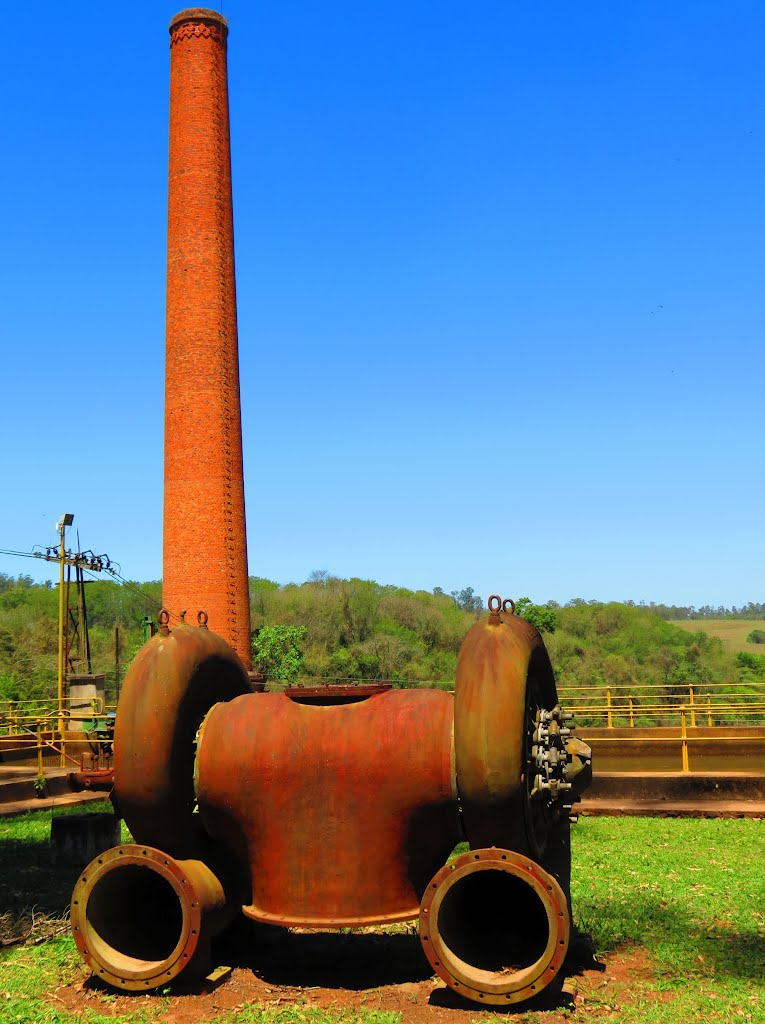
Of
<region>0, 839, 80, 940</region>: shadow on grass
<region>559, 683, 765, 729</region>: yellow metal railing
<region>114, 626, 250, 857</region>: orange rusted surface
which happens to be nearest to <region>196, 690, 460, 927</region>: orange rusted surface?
<region>114, 626, 250, 857</region>: orange rusted surface

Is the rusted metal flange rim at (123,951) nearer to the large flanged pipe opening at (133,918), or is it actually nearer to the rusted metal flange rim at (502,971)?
the large flanged pipe opening at (133,918)

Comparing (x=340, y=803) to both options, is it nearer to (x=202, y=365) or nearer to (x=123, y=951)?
(x=123, y=951)

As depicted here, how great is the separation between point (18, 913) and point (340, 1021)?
377 centimetres

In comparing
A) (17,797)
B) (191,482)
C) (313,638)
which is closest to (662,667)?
(313,638)

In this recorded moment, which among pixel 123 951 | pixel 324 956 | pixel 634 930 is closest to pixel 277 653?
pixel 634 930

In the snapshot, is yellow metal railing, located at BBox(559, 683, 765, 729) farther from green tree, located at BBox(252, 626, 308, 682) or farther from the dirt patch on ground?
green tree, located at BBox(252, 626, 308, 682)

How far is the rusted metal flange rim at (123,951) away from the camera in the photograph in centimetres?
590

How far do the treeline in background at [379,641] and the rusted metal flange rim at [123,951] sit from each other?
35.1 m

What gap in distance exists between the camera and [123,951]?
6.19m

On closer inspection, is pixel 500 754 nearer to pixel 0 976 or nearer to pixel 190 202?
pixel 0 976

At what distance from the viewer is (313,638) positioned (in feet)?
196

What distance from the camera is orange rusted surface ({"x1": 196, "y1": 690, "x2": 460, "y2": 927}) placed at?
5.92 m

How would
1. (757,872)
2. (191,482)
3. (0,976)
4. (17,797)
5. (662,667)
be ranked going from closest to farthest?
(0,976) → (757,872) → (17,797) → (191,482) → (662,667)

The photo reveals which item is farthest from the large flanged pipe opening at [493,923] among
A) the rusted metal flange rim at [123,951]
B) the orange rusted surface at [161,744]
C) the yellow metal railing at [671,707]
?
the yellow metal railing at [671,707]
